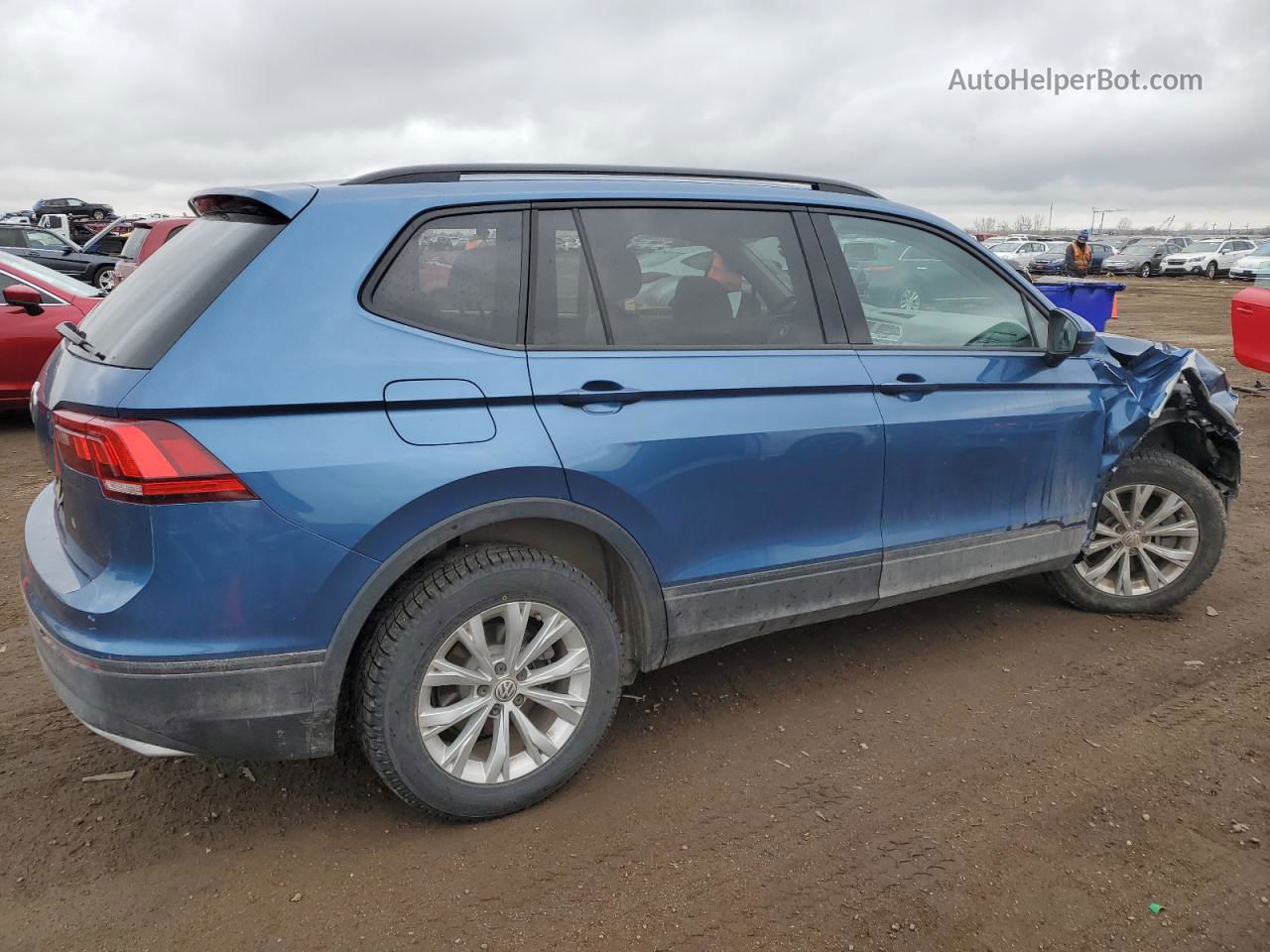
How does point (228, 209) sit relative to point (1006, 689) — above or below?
above

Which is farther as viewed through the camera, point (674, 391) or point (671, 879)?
point (674, 391)

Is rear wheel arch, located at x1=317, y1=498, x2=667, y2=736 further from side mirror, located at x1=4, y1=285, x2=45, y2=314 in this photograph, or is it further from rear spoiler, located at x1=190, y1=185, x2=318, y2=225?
side mirror, located at x1=4, y1=285, x2=45, y2=314

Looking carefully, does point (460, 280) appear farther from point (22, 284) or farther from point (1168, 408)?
point (22, 284)

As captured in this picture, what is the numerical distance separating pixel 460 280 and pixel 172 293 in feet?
2.48

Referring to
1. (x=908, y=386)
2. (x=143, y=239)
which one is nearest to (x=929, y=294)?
(x=908, y=386)

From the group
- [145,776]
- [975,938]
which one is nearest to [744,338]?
[975,938]

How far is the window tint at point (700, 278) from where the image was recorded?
9.34 feet

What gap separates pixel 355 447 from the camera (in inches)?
91.3

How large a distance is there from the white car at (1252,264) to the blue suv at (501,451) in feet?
110

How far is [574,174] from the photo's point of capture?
3.00 m

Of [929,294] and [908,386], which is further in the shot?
[929,294]

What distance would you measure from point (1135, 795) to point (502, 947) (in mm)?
1987

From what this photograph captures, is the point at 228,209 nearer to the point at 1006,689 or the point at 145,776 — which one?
the point at 145,776

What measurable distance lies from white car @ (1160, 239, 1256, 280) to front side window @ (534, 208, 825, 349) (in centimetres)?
3852
